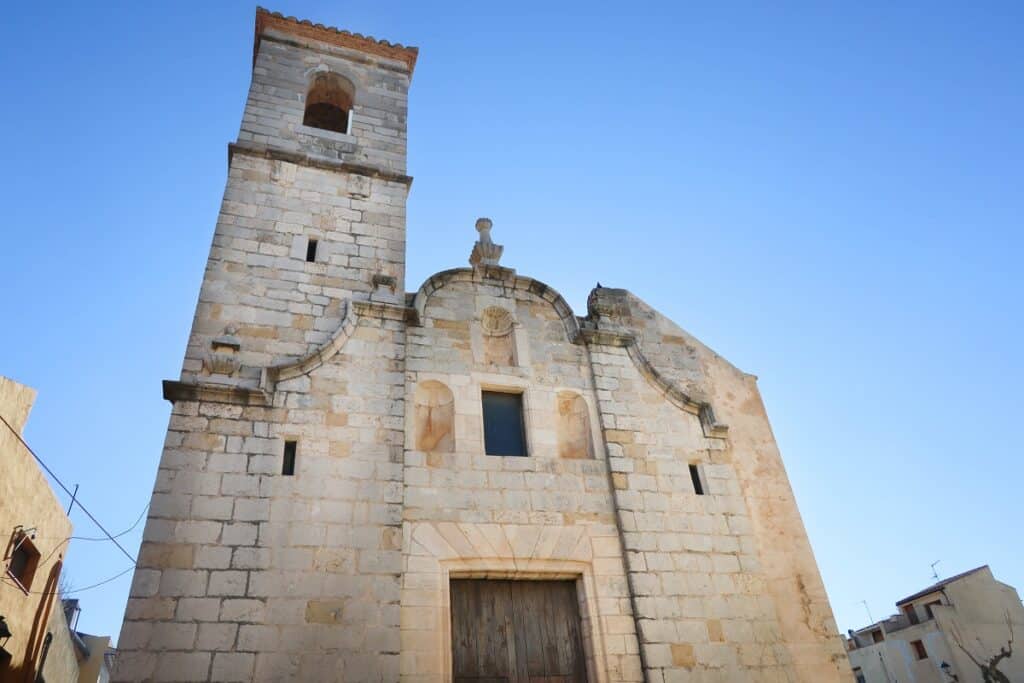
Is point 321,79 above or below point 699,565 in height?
above

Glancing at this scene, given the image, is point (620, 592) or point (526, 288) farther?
point (526, 288)

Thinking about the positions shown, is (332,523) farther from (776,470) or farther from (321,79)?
(321,79)

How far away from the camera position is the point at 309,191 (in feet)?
31.6

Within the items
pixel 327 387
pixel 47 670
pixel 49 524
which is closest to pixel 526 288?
pixel 327 387

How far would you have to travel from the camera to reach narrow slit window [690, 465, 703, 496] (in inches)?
318

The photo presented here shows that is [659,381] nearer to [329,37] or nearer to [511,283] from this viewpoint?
[511,283]

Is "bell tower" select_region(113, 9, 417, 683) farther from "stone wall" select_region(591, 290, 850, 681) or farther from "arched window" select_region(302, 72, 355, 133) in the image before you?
"stone wall" select_region(591, 290, 850, 681)

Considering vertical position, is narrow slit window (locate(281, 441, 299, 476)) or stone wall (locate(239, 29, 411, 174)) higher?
stone wall (locate(239, 29, 411, 174))

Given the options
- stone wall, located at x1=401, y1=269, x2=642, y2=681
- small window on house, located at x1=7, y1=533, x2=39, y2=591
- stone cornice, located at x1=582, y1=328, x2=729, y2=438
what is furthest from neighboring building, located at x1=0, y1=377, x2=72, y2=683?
stone cornice, located at x1=582, y1=328, x2=729, y2=438

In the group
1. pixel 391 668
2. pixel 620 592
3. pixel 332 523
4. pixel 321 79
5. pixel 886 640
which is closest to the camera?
pixel 391 668

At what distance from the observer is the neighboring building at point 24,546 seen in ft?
32.5

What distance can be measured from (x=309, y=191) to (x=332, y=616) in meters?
6.08

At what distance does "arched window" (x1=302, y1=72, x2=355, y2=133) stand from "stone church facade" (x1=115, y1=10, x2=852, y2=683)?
252 cm

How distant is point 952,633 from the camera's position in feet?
79.5
